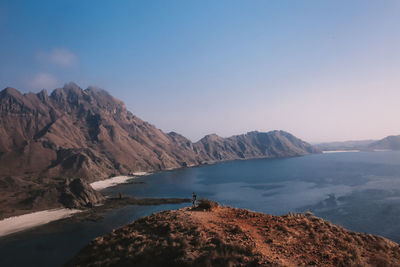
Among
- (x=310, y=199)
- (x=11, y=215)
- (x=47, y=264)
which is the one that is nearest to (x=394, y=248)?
(x=47, y=264)

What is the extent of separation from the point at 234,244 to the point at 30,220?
312 ft

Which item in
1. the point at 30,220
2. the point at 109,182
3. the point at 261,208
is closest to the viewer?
the point at 30,220

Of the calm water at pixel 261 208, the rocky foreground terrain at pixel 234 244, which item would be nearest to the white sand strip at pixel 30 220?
the calm water at pixel 261 208

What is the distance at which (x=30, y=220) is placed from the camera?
81.6 metres

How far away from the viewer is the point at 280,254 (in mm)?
13133

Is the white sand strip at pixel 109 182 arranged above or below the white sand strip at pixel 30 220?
above

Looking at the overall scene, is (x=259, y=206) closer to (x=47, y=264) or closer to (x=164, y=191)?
(x=164, y=191)

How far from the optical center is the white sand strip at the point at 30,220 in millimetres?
74562

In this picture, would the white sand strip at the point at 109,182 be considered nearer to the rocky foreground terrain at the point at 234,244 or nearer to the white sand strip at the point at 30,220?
the white sand strip at the point at 30,220

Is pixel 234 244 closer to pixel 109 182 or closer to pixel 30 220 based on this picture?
pixel 30 220

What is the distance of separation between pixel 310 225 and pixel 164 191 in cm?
12374

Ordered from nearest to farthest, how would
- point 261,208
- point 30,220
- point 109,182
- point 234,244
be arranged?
point 234,244
point 30,220
point 261,208
point 109,182

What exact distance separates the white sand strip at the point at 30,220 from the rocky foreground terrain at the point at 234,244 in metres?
79.6

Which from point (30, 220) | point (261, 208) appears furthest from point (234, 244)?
point (30, 220)
